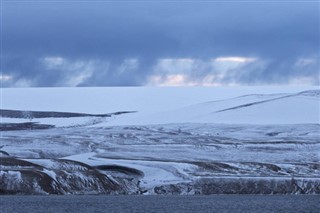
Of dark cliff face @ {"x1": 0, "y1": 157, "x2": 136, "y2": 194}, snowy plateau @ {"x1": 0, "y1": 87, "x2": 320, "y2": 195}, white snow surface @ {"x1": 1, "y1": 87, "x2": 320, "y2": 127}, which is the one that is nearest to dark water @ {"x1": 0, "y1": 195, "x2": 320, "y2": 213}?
dark cliff face @ {"x1": 0, "y1": 157, "x2": 136, "y2": 194}

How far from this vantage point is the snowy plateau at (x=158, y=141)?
33781mm

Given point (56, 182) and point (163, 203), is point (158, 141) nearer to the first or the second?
point (56, 182)

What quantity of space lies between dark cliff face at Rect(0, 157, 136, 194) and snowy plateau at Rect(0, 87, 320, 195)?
38mm

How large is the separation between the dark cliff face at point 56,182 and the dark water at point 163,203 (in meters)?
1.01

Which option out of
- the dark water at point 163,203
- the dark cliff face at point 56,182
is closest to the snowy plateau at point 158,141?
the dark cliff face at point 56,182

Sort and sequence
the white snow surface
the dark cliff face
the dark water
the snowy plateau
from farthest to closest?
the white snow surface
the snowy plateau
the dark cliff face
the dark water

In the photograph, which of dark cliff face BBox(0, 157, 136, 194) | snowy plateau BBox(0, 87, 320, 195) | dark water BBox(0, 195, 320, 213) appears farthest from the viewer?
snowy plateau BBox(0, 87, 320, 195)

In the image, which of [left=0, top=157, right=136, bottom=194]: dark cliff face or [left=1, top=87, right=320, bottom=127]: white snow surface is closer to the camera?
[left=0, top=157, right=136, bottom=194]: dark cliff face

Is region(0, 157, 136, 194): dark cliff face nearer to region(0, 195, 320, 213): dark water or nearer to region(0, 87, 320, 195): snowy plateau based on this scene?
region(0, 87, 320, 195): snowy plateau

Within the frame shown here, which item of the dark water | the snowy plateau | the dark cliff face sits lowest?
the dark water

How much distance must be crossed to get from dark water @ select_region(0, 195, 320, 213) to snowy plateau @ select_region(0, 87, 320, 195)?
5.12ft

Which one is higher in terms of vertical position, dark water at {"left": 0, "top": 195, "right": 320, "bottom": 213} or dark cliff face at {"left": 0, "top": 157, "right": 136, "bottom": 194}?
dark cliff face at {"left": 0, "top": 157, "right": 136, "bottom": 194}

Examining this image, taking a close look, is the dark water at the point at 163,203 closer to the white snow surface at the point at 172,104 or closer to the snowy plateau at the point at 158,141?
the snowy plateau at the point at 158,141

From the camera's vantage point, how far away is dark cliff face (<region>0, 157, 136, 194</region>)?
3250cm
